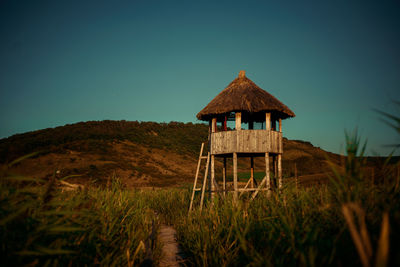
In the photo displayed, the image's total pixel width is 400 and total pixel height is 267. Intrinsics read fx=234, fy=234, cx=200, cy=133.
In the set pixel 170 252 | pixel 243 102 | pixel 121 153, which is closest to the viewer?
pixel 170 252

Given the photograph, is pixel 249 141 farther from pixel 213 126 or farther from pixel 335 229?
pixel 335 229

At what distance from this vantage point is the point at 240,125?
1235cm

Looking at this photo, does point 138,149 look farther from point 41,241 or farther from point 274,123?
point 41,241

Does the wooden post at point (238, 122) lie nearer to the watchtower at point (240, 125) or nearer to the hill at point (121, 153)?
the watchtower at point (240, 125)

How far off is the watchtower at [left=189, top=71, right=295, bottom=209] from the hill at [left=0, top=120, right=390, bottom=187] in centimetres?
548

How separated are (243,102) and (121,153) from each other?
2863 centimetres

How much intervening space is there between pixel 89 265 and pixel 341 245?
2.72m

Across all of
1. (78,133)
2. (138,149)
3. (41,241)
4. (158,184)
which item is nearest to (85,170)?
(158,184)

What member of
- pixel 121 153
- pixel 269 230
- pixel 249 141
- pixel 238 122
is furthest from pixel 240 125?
pixel 121 153

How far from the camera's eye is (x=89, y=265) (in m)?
2.76

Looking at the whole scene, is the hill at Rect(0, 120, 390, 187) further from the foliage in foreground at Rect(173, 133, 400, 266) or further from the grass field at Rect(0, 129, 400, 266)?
the grass field at Rect(0, 129, 400, 266)

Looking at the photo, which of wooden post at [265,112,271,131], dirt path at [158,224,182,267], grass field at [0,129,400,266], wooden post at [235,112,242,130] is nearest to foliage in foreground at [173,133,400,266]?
grass field at [0,129,400,266]

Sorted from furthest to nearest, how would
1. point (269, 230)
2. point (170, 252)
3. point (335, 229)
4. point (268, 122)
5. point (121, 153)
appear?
1. point (121, 153)
2. point (268, 122)
3. point (170, 252)
4. point (269, 230)
5. point (335, 229)

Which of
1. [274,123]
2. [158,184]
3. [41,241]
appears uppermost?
[274,123]
